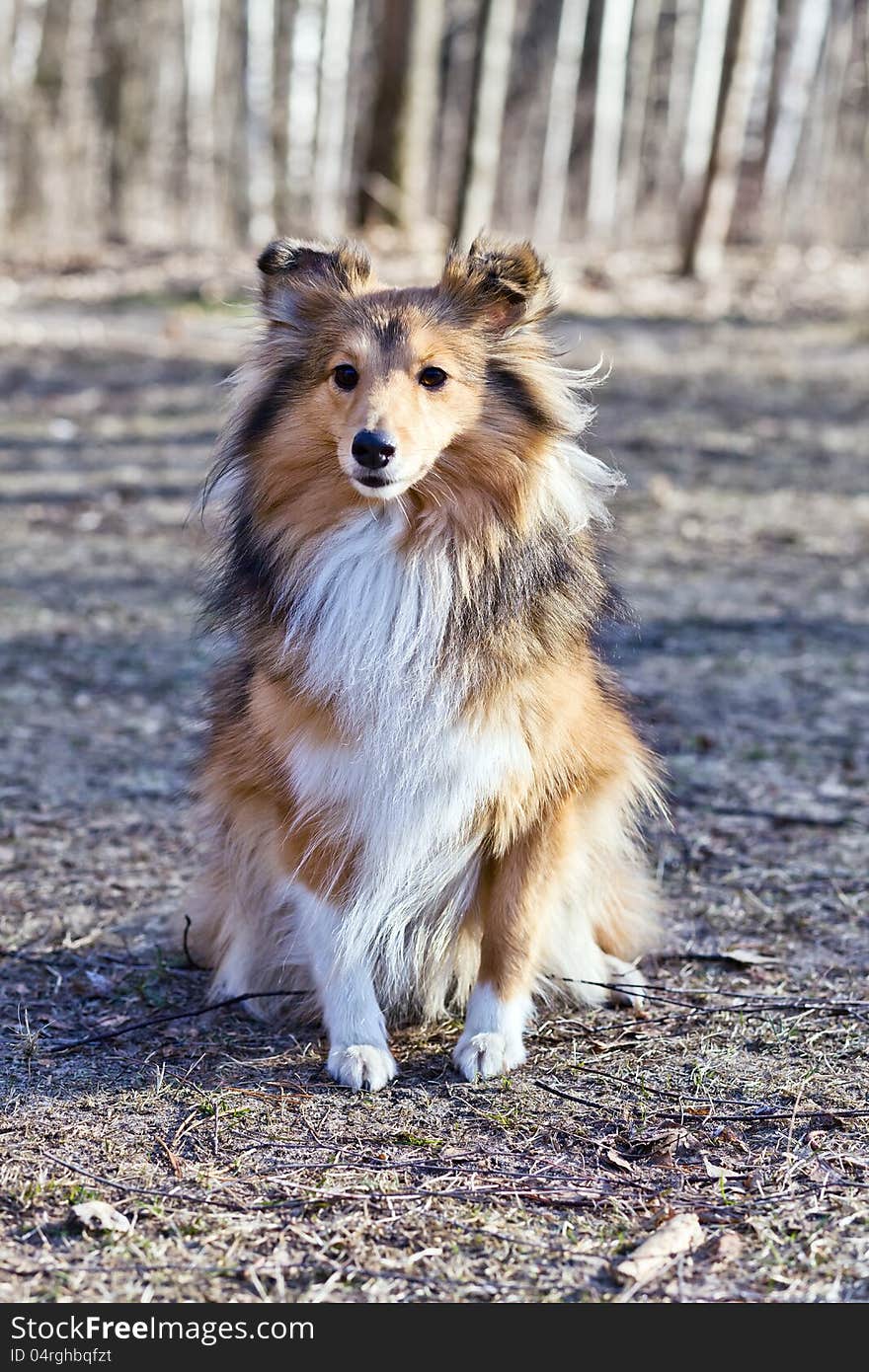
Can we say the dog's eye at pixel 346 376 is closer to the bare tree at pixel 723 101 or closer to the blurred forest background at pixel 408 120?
the bare tree at pixel 723 101

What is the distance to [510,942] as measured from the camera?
3.83 m

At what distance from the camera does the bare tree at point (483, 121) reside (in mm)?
16753

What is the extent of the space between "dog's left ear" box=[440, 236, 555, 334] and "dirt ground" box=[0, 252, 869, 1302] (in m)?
0.75

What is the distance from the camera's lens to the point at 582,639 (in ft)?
12.4

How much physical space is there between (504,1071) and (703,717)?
10.5 ft

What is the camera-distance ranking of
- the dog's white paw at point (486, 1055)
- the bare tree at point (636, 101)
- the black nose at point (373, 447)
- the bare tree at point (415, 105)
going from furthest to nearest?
the bare tree at point (636, 101), the bare tree at point (415, 105), the dog's white paw at point (486, 1055), the black nose at point (373, 447)

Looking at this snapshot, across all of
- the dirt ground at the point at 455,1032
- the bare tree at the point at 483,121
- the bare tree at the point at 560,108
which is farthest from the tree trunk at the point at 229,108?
the dirt ground at the point at 455,1032

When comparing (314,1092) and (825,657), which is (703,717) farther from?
(314,1092)

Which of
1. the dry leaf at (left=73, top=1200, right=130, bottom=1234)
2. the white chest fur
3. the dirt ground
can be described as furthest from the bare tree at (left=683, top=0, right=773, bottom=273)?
the dry leaf at (left=73, top=1200, right=130, bottom=1234)

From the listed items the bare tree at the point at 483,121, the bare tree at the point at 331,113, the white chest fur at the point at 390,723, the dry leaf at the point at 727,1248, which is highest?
the bare tree at the point at 331,113

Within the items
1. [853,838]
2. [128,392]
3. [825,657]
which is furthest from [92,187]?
[853,838]

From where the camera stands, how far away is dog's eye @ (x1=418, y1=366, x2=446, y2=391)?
12.0 feet

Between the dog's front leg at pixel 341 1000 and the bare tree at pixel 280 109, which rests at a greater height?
the bare tree at pixel 280 109

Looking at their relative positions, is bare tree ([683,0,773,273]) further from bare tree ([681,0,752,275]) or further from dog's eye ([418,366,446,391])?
dog's eye ([418,366,446,391])
